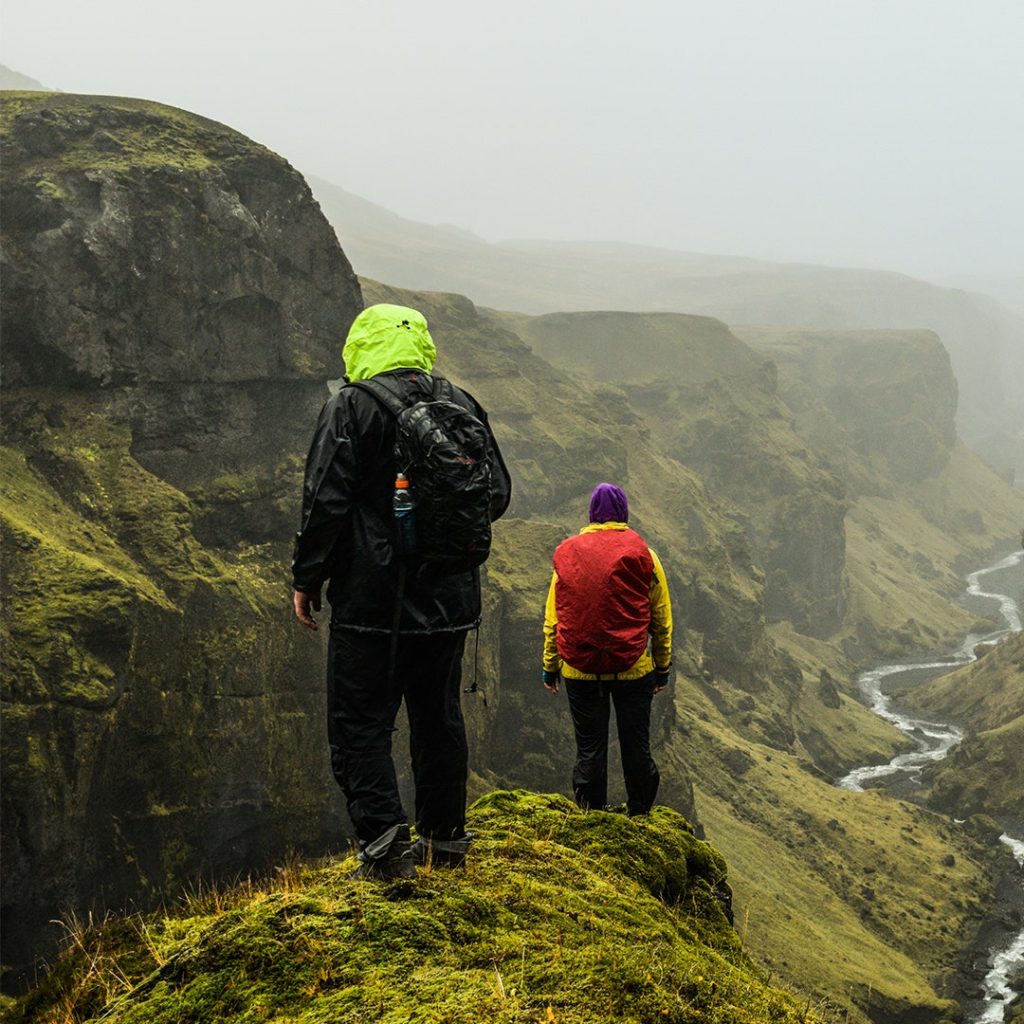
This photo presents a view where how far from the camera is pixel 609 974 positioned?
4000mm

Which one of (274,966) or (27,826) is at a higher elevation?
(274,966)

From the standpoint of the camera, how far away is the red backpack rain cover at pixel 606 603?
7656 mm

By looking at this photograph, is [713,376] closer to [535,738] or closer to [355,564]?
[535,738]

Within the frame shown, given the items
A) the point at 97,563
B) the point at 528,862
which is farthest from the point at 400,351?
the point at 97,563

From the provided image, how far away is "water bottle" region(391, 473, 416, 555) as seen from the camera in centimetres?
526

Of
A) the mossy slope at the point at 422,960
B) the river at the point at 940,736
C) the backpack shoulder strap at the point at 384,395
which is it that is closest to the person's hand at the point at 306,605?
the backpack shoulder strap at the point at 384,395

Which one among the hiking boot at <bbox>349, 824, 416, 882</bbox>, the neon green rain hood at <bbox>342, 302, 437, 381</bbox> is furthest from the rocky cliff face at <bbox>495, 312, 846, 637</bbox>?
the hiking boot at <bbox>349, 824, 416, 882</bbox>

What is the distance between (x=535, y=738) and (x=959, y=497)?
165 m

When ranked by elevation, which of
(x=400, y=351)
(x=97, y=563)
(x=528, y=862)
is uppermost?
(x=400, y=351)

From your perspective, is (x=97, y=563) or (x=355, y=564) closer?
(x=355, y=564)

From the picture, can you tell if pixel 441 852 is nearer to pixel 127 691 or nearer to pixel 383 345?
pixel 383 345

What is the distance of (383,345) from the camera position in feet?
18.6

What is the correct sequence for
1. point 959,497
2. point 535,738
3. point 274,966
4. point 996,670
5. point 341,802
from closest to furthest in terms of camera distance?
point 274,966
point 341,802
point 535,738
point 996,670
point 959,497

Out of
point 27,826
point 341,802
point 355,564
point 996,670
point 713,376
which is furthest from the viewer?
point 713,376
